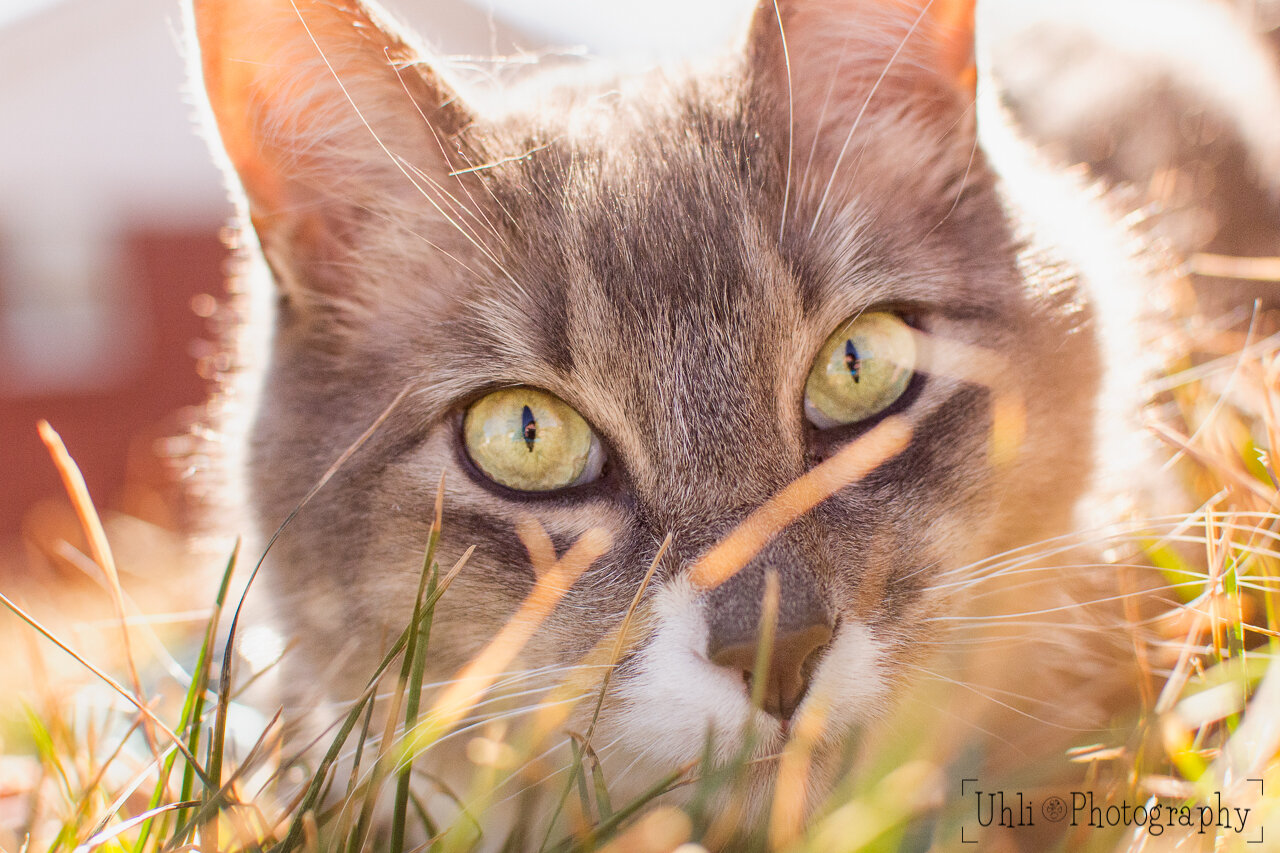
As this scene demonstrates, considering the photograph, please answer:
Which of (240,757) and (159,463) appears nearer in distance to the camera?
(240,757)

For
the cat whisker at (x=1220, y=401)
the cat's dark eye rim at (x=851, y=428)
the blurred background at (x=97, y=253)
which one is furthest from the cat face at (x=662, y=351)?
the blurred background at (x=97, y=253)

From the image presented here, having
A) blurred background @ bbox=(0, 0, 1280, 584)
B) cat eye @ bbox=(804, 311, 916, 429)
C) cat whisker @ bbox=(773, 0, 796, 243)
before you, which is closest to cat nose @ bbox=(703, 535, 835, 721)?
cat eye @ bbox=(804, 311, 916, 429)

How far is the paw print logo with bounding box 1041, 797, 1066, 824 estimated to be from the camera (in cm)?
104

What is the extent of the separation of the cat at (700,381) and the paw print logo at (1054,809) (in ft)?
0.50

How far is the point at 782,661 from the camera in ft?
3.20

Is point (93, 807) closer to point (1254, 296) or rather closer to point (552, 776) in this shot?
Result: point (552, 776)

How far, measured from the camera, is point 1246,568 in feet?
4.19

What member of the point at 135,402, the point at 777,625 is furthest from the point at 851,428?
the point at 135,402

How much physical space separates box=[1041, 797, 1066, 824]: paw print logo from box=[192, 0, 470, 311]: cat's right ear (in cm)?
108

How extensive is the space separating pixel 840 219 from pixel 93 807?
123 centimetres

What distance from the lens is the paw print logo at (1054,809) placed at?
104 cm

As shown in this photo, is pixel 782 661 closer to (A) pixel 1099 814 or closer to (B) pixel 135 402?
(A) pixel 1099 814

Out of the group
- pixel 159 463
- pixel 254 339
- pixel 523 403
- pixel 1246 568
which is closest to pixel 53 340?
pixel 159 463

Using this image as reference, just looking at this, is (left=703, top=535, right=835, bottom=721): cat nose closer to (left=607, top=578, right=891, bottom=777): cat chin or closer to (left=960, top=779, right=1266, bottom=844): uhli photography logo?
(left=607, top=578, right=891, bottom=777): cat chin
